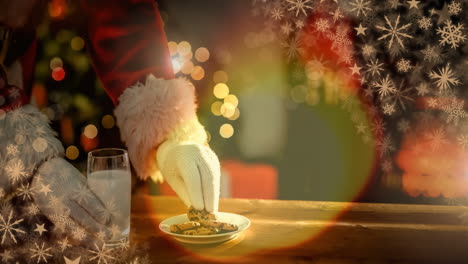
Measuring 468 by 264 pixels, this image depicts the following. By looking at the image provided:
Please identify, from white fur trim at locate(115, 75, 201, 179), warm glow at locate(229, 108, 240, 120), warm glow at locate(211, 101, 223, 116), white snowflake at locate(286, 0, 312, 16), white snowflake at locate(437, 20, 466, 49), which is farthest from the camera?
warm glow at locate(229, 108, 240, 120)

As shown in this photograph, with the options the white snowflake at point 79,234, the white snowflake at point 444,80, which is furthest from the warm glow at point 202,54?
the white snowflake at point 79,234

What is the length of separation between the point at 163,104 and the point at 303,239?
51 cm

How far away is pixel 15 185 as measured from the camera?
86 centimetres

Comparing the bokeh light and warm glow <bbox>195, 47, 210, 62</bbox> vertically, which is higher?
warm glow <bbox>195, 47, 210, 62</bbox>

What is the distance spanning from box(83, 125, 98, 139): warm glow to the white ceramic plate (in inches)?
25.5

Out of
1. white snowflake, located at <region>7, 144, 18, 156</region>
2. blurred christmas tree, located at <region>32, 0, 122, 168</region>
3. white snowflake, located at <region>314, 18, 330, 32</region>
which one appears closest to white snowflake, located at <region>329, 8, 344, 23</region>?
white snowflake, located at <region>314, 18, 330, 32</region>

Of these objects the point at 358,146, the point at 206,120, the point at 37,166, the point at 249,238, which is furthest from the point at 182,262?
the point at 358,146

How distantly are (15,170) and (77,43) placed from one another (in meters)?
0.71

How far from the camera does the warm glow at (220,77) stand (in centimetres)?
218

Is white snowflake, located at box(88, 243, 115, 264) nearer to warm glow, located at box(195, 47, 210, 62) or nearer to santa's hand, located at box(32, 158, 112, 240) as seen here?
santa's hand, located at box(32, 158, 112, 240)

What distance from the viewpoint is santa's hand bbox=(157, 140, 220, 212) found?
3.00 ft

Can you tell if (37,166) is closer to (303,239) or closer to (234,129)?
(303,239)

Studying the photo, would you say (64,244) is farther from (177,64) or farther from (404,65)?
(404,65)

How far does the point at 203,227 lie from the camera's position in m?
0.88
